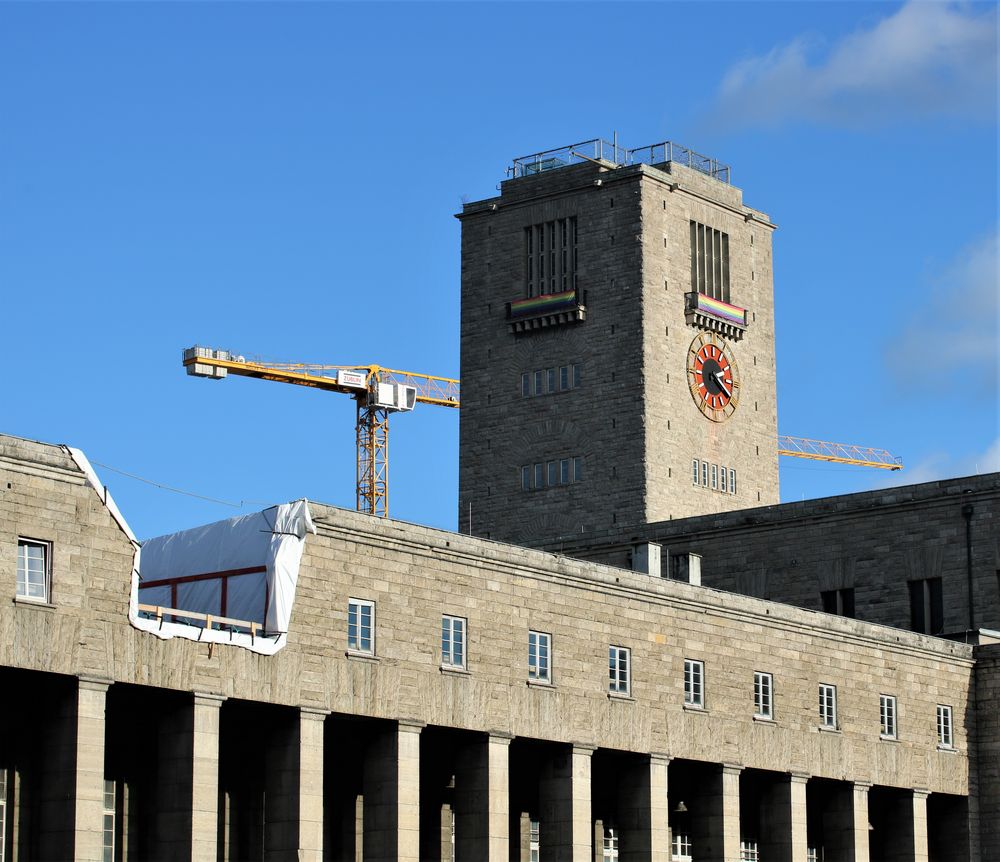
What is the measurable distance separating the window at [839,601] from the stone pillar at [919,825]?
1159 cm

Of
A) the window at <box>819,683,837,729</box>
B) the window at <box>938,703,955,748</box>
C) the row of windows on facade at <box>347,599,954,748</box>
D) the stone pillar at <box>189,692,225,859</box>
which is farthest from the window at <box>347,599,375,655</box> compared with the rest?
the window at <box>938,703,955,748</box>

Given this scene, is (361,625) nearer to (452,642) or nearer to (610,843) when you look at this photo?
(452,642)

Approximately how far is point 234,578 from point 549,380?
52.6 metres

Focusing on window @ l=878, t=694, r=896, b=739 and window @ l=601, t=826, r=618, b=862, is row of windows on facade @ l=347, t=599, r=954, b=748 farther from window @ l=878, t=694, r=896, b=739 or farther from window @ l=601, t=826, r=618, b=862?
window @ l=601, t=826, r=618, b=862

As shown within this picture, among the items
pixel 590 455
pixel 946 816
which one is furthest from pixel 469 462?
pixel 946 816

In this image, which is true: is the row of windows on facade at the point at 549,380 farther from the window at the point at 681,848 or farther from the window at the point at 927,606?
the window at the point at 681,848

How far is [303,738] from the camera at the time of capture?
56031mm

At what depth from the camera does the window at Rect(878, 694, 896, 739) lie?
254 feet

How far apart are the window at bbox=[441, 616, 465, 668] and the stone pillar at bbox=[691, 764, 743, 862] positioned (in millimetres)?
12610

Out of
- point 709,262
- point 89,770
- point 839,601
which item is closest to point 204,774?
point 89,770

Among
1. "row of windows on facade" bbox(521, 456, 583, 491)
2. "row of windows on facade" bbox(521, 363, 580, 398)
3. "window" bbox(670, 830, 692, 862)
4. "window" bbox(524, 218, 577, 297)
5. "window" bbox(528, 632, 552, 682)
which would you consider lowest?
"window" bbox(670, 830, 692, 862)

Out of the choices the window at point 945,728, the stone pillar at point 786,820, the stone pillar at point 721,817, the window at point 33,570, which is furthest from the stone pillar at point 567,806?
the window at point 945,728

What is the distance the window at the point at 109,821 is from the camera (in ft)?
184

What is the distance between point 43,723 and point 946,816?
41.0m
